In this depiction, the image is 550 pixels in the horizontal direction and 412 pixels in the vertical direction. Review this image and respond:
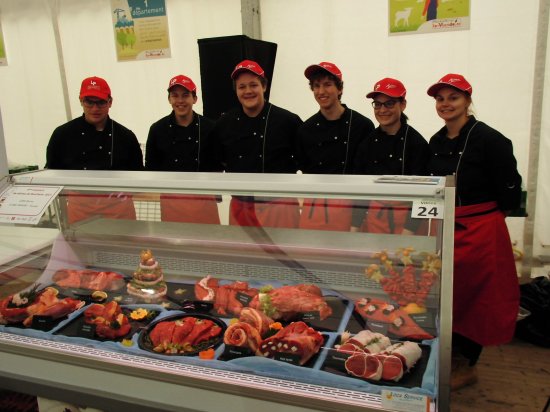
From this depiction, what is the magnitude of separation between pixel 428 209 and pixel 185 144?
248 centimetres

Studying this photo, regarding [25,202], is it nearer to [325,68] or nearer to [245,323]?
[245,323]

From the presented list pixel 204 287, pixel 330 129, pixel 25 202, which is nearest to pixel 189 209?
pixel 204 287

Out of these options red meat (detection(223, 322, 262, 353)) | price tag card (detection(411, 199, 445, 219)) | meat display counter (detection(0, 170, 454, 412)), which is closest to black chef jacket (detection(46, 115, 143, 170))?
meat display counter (detection(0, 170, 454, 412))

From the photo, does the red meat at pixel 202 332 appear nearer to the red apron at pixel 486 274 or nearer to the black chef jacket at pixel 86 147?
the red apron at pixel 486 274

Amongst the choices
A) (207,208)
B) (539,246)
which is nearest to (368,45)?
(539,246)

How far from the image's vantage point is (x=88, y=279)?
2.28 meters

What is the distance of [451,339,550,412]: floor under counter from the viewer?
2.87m

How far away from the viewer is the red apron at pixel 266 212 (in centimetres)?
196

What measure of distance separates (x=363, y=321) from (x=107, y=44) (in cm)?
482

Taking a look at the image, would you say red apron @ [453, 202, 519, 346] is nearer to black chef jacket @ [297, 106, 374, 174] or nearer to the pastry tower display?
black chef jacket @ [297, 106, 374, 174]

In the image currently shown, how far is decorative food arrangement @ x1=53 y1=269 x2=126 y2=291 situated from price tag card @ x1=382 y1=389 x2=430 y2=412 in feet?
4.43

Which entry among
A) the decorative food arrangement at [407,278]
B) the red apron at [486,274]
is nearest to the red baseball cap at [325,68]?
the red apron at [486,274]

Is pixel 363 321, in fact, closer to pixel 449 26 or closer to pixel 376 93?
pixel 376 93

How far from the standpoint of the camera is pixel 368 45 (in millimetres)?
4344
